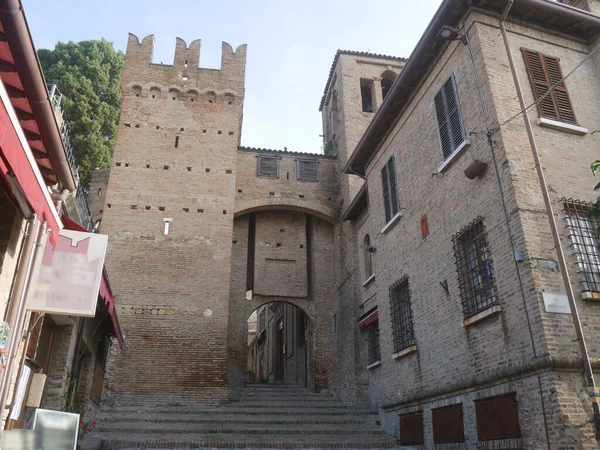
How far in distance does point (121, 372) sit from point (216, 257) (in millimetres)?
4495

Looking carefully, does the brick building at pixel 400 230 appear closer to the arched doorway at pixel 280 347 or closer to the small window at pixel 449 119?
the small window at pixel 449 119

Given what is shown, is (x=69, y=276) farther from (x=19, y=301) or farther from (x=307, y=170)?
(x=307, y=170)

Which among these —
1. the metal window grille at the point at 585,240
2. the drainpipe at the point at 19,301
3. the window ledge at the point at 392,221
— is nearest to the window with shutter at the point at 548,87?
the metal window grille at the point at 585,240

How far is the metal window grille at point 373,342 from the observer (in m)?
14.8

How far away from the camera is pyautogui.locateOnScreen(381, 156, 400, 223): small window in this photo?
12.2 m

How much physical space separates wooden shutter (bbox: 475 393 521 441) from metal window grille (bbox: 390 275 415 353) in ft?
9.35

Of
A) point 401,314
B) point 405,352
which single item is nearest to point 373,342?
point 401,314

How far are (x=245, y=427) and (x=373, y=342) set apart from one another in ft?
15.8

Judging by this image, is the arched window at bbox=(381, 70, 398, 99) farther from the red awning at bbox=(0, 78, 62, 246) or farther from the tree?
the red awning at bbox=(0, 78, 62, 246)

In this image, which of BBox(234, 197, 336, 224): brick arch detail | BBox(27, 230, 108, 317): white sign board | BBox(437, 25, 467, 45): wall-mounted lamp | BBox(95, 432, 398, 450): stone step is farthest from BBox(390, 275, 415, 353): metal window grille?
BBox(234, 197, 336, 224): brick arch detail

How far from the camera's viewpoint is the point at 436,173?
33.1ft

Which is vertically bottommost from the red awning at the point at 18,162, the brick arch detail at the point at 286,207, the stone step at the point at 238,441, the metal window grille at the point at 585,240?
the stone step at the point at 238,441

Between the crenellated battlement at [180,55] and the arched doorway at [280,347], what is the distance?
32.5ft

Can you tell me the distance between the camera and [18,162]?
4480 mm
